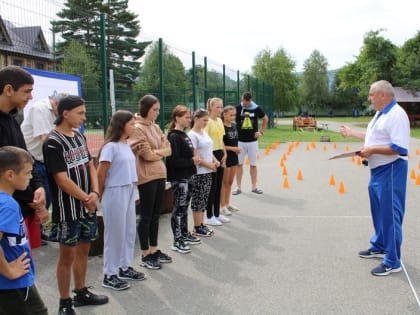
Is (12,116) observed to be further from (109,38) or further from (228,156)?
(228,156)

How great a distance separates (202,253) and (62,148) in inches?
99.7

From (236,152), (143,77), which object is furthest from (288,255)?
(143,77)

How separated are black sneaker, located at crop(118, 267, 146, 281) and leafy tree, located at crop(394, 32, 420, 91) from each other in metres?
41.9

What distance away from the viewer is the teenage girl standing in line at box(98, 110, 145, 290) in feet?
13.7

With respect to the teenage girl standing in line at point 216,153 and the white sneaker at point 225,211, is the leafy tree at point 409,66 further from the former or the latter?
the teenage girl standing in line at point 216,153

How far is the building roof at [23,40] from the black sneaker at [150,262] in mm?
2789

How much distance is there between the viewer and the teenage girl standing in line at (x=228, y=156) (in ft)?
24.2

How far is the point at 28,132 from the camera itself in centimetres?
544

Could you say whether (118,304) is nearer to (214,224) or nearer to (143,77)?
(214,224)

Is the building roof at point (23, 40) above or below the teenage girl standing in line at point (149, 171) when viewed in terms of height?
above

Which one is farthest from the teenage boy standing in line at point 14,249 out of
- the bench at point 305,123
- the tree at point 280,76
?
the tree at point 280,76

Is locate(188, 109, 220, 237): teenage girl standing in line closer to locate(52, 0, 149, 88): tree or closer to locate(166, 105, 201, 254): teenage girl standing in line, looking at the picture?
locate(166, 105, 201, 254): teenage girl standing in line

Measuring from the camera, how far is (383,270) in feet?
15.1

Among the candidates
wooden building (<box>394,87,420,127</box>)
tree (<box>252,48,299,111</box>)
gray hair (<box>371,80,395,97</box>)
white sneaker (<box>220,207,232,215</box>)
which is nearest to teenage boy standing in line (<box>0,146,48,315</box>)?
gray hair (<box>371,80,395,97</box>)
